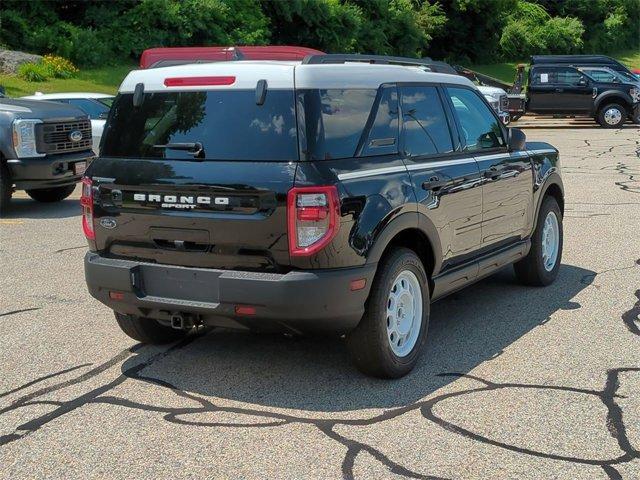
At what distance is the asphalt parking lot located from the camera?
12.8ft

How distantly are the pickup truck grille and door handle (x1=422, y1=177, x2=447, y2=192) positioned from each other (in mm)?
7491

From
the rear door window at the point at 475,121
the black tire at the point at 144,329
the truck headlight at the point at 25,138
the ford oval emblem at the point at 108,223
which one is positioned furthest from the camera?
the truck headlight at the point at 25,138

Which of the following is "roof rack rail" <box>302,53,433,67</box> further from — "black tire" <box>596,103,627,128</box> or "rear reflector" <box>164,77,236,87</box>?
"black tire" <box>596,103,627,128</box>

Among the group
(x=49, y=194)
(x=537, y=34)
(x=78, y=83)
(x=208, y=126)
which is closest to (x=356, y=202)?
(x=208, y=126)

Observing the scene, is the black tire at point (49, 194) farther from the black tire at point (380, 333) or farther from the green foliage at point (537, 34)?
the green foliage at point (537, 34)

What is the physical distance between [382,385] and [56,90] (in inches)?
884

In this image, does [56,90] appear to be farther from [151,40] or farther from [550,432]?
[550,432]

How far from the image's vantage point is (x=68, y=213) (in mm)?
11766

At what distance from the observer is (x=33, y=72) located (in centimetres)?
2595

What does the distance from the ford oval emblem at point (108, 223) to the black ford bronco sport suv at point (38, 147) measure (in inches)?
262

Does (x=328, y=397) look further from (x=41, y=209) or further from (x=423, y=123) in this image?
(x=41, y=209)

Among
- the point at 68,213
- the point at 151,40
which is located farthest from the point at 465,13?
the point at 68,213

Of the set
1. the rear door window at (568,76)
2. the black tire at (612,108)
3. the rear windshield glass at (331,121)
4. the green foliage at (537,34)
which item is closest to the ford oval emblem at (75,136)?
the rear windshield glass at (331,121)

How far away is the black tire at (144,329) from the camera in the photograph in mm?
5531
